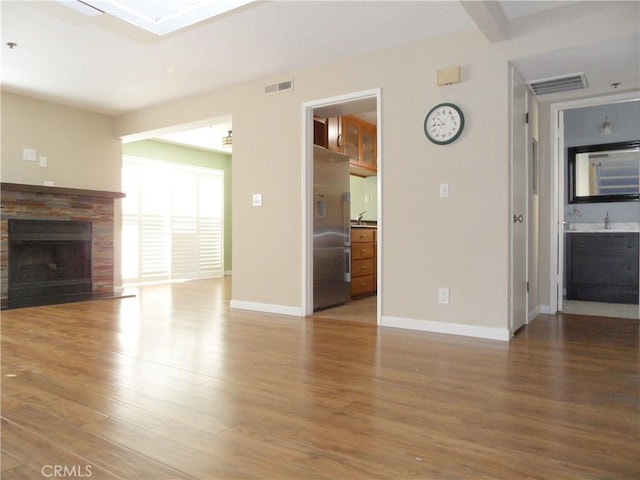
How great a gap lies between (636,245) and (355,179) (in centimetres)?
379

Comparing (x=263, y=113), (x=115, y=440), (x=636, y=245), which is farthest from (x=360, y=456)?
(x=636, y=245)

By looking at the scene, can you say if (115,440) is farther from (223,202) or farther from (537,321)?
(223,202)

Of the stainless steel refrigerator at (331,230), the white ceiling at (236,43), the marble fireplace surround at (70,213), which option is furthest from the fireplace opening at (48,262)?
the stainless steel refrigerator at (331,230)

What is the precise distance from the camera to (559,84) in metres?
3.83

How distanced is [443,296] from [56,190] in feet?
14.9

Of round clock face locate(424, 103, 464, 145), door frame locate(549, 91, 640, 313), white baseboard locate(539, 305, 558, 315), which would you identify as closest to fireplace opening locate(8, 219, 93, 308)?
round clock face locate(424, 103, 464, 145)

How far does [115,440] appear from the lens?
162 centimetres

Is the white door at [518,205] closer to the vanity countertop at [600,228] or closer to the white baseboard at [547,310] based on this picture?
the white baseboard at [547,310]

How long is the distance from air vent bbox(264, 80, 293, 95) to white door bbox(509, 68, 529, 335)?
203 cm

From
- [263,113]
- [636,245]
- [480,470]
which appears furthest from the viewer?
[636,245]

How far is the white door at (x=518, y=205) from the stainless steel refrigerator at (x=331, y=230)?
184cm

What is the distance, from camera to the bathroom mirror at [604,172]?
5.38m

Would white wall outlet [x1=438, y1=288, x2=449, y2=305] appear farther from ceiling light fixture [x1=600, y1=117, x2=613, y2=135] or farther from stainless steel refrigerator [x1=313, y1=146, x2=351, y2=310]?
ceiling light fixture [x1=600, y1=117, x2=613, y2=135]

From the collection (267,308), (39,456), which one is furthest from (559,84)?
(39,456)
